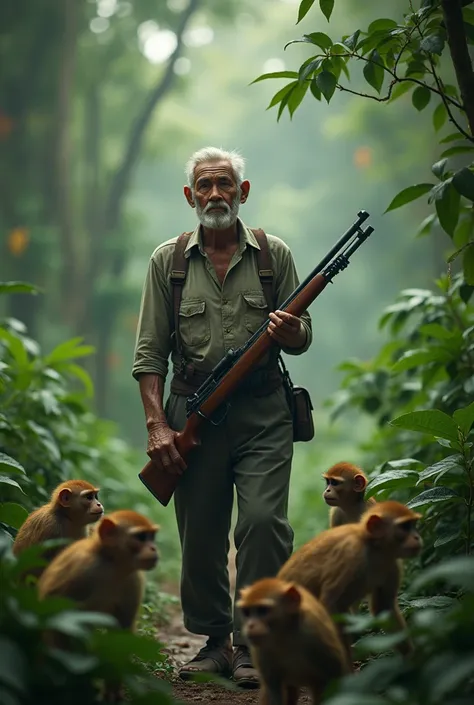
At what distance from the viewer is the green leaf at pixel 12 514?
174 inches

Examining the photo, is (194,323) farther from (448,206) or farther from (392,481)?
(448,206)

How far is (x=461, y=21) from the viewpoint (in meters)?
3.94

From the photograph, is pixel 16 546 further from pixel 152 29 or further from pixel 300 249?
pixel 300 249

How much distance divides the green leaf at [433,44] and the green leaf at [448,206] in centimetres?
64

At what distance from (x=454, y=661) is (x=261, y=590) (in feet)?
2.26

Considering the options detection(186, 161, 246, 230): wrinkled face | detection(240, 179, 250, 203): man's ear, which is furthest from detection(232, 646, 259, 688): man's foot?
detection(240, 179, 250, 203): man's ear

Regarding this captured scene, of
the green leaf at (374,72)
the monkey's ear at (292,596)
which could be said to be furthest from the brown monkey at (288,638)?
the green leaf at (374,72)

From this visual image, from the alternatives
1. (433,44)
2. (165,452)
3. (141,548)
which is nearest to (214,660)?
(165,452)

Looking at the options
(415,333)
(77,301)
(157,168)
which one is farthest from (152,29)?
(415,333)

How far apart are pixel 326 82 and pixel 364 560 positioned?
7.49 feet

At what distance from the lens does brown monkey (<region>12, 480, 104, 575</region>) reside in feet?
14.1

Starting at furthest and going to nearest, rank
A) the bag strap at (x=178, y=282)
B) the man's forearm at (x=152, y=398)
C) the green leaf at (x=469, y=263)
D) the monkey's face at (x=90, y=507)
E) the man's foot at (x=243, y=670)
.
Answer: the bag strap at (x=178, y=282) < the man's forearm at (x=152, y=398) < the green leaf at (x=469, y=263) < the man's foot at (x=243, y=670) < the monkey's face at (x=90, y=507)

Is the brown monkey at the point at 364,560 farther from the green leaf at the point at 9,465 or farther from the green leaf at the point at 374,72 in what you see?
the green leaf at the point at 374,72

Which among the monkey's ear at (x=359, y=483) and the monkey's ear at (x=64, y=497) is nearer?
the monkey's ear at (x=64, y=497)
